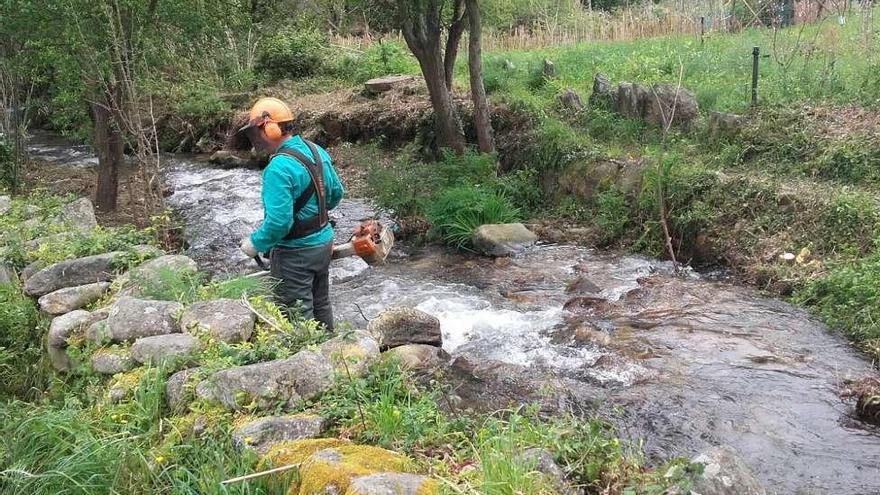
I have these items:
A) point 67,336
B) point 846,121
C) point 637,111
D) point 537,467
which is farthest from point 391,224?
point 537,467

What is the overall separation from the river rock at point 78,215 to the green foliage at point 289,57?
13.2 metres

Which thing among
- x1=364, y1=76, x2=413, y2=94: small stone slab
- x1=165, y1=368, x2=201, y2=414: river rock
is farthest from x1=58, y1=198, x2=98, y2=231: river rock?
x1=364, y1=76, x2=413, y2=94: small stone slab

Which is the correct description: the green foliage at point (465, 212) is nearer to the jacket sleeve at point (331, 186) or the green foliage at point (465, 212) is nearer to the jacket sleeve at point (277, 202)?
the jacket sleeve at point (331, 186)

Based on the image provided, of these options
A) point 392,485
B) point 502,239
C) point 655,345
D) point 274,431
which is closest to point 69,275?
point 274,431

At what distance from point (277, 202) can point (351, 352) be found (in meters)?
1.41

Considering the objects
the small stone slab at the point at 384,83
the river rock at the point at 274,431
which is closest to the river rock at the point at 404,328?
the river rock at the point at 274,431

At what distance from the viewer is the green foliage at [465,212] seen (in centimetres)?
1084

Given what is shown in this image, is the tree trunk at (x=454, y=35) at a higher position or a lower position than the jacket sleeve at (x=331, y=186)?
higher

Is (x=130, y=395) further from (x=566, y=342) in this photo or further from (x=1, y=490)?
(x=566, y=342)

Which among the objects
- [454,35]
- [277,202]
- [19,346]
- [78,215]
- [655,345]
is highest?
[454,35]

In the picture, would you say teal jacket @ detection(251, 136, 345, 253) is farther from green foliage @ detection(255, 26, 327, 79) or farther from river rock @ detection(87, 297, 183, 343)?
green foliage @ detection(255, 26, 327, 79)

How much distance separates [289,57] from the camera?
71.0 ft

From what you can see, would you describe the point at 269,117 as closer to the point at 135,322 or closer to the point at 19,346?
the point at 135,322

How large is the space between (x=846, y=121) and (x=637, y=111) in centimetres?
326
